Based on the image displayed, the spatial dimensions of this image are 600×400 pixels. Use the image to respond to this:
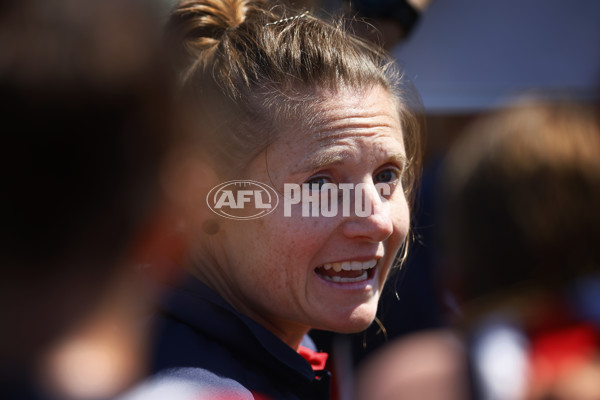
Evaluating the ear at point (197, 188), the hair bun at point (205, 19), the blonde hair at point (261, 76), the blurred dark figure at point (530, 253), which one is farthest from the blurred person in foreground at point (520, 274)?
the hair bun at point (205, 19)

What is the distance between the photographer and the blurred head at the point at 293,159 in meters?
1.71

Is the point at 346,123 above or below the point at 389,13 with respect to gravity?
below

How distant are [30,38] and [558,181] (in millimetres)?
1041

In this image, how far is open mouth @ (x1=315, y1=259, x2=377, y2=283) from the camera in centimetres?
176

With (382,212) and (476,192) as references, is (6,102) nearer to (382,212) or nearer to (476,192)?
(476,192)

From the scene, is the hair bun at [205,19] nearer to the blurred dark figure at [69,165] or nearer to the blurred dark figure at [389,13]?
the blurred dark figure at [389,13]

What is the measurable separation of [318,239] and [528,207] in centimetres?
55

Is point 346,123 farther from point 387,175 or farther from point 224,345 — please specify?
point 224,345

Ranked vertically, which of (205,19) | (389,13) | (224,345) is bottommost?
(224,345)

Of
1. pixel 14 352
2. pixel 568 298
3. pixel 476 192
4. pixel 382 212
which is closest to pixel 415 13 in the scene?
pixel 382 212

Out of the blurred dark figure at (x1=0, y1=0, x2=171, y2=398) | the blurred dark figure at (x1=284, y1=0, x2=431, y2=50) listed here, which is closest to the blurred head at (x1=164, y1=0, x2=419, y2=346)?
the blurred dark figure at (x1=284, y1=0, x2=431, y2=50)

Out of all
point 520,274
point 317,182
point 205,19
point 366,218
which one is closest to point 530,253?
point 520,274

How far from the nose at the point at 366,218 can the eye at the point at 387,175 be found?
0.07 metres

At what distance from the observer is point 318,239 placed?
1.71 metres
